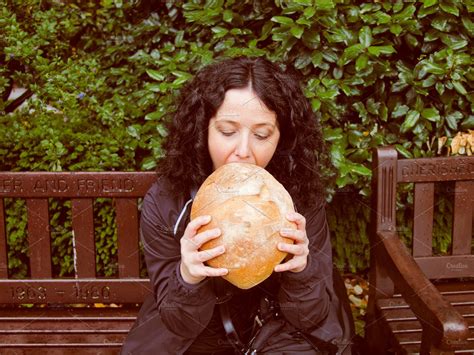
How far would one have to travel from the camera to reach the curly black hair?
231 cm

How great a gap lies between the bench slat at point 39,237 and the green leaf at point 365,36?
1.76 m

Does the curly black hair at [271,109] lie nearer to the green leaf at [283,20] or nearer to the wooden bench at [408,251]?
the wooden bench at [408,251]

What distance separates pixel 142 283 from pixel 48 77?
155 centimetres

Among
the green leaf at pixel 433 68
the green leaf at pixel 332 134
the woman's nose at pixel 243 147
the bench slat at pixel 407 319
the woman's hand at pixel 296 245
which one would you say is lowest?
the bench slat at pixel 407 319

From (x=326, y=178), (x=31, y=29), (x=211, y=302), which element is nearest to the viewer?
(x=211, y=302)

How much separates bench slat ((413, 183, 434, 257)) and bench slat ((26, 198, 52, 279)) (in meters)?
1.75

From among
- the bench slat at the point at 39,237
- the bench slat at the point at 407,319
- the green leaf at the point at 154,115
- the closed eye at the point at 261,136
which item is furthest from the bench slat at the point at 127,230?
the bench slat at the point at 407,319

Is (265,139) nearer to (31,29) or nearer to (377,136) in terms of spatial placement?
(377,136)

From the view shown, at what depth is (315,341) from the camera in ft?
7.43

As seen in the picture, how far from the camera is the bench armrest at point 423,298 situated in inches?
81.5

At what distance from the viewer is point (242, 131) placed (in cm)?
Answer: 214

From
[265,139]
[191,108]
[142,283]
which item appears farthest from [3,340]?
[265,139]

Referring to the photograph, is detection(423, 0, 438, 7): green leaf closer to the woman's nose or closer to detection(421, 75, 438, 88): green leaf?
detection(421, 75, 438, 88): green leaf

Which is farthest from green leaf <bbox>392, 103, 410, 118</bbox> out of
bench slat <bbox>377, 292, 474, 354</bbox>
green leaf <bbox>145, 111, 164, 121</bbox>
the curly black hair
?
green leaf <bbox>145, 111, 164, 121</bbox>
